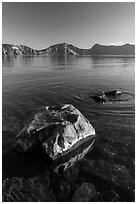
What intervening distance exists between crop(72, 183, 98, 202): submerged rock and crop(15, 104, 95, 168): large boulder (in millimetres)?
1657

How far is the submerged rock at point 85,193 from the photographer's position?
20.0 ft

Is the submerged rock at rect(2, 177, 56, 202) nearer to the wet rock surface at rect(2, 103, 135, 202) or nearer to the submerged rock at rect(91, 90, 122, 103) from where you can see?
the wet rock surface at rect(2, 103, 135, 202)

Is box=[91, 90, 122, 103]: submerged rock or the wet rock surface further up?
box=[91, 90, 122, 103]: submerged rock

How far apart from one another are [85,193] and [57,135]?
3.22 metres

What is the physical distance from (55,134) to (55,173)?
→ 2.08 metres

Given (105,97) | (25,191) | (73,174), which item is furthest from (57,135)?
(105,97)

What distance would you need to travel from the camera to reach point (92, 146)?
881 cm

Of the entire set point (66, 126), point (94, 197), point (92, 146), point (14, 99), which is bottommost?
point (94, 197)

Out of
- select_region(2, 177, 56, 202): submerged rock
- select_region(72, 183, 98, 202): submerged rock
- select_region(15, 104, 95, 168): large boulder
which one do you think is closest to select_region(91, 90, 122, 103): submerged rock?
select_region(15, 104, 95, 168): large boulder

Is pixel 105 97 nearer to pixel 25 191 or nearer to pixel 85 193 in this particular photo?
pixel 85 193

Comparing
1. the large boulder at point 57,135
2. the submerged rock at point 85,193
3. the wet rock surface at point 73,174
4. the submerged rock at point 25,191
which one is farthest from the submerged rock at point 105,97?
the submerged rock at point 25,191

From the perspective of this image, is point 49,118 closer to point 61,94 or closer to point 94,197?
point 94,197

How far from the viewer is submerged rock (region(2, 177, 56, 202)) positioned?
611cm

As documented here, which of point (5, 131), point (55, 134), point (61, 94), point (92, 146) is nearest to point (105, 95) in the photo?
point (61, 94)
